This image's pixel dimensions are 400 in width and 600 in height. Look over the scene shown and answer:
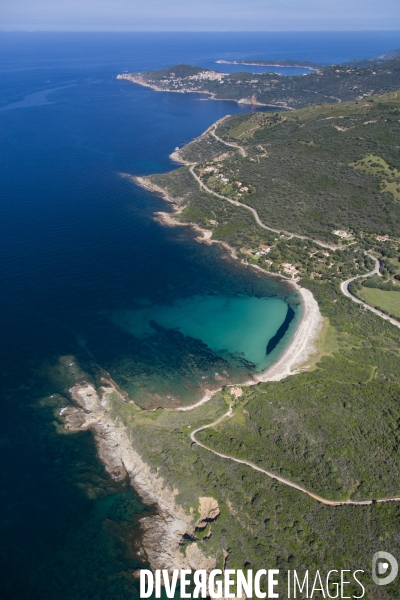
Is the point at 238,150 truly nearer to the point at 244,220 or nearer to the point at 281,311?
the point at 244,220

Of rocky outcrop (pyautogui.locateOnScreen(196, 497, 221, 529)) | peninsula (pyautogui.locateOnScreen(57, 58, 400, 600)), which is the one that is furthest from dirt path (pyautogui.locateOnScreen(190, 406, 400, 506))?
rocky outcrop (pyautogui.locateOnScreen(196, 497, 221, 529))

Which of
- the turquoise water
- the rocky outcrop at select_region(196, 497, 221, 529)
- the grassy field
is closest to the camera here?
the rocky outcrop at select_region(196, 497, 221, 529)

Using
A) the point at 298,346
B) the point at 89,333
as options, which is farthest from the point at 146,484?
the point at 298,346

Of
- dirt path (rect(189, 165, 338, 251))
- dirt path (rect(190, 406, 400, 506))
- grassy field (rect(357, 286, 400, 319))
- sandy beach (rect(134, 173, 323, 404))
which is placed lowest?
dirt path (rect(190, 406, 400, 506))

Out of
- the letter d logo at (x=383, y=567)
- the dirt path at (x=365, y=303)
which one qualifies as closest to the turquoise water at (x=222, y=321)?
the dirt path at (x=365, y=303)

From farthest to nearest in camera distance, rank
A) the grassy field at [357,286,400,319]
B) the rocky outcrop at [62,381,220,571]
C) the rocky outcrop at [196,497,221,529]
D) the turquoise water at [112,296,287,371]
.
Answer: the grassy field at [357,286,400,319] < the turquoise water at [112,296,287,371] < the rocky outcrop at [196,497,221,529] < the rocky outcrop at [62,381,220,571]

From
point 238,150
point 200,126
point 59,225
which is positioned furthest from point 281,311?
point 200,126

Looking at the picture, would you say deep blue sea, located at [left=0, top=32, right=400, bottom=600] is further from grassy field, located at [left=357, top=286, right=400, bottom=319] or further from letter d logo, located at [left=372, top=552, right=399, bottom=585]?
letter d logo, located at [left=372, top=552, right=399, bottom=585]
